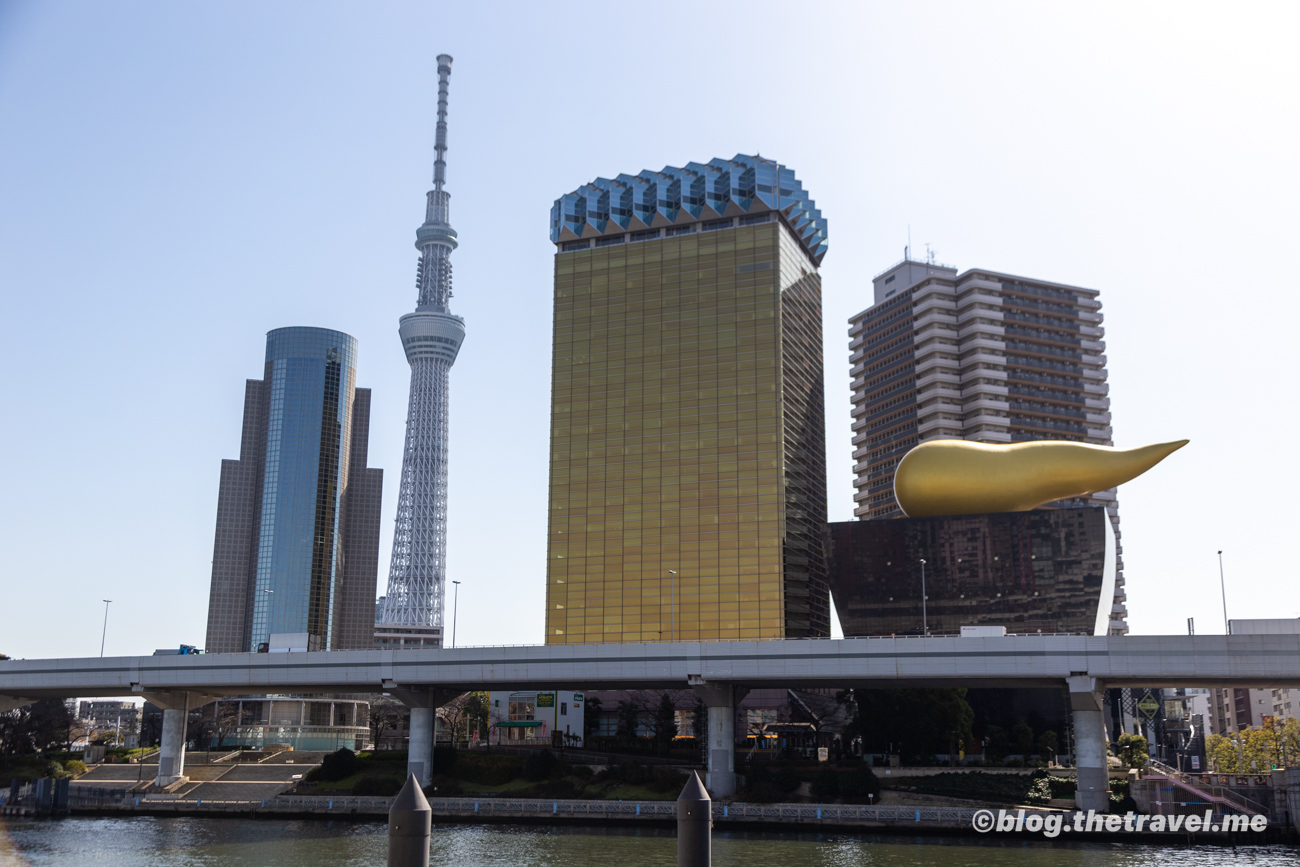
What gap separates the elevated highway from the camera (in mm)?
67562

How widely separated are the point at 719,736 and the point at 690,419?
67.8 m

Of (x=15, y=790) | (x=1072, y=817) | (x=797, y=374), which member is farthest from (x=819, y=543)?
(x=15, y=790)

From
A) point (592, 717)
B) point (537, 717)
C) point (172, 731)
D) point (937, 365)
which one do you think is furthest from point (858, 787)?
point (937, 365)

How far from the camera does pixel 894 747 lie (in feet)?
307

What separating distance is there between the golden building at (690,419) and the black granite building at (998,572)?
93.8 feet

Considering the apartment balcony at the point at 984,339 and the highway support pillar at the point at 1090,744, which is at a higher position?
the apartment balcony at the point at 984,339

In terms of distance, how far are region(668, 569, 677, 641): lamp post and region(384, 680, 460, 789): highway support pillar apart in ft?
165

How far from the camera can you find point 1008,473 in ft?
316

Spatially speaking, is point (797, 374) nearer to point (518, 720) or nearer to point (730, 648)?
point (518, 720)

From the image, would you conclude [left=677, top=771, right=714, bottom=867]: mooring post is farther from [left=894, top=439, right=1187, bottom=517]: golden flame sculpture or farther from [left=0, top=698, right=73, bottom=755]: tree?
[left=0, top=698, right=73, bottom=755]: tree

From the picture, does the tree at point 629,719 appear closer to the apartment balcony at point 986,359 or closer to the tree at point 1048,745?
the tree at point 1048,745

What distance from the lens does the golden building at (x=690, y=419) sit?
445ft

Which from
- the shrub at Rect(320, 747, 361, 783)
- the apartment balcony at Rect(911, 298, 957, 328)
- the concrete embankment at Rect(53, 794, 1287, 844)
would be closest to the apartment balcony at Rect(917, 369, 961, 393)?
the apartment balcony at Rect(911, 298, 957, 328)

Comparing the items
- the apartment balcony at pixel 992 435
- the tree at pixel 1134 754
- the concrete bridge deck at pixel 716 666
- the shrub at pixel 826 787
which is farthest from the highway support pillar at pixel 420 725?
the apartment balcony at pixel 992 435
